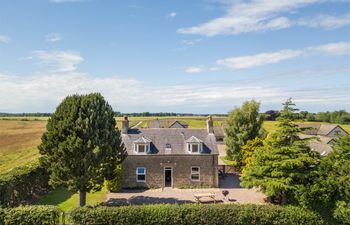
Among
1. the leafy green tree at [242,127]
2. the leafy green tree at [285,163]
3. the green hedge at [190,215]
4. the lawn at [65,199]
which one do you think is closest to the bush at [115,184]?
the lawn at [65,199]

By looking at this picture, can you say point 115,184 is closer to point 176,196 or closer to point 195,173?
point 176,196

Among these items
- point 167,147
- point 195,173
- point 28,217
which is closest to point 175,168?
point 195,173

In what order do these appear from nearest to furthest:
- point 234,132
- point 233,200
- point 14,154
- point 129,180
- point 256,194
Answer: point 233,200 < point 256,194 < point 129,180 < point 234,132 < point 14,154

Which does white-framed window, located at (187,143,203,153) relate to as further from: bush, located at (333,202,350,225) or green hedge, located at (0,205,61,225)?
green hedge, located at (0,205,61,225)

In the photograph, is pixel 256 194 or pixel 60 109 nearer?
pixel 60 109

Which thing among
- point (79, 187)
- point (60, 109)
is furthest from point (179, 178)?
point (60, 109)

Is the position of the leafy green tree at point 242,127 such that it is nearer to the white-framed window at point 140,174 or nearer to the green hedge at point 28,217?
the white-framed window at point 140,174

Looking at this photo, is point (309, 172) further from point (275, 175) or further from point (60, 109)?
point (60, 109)
